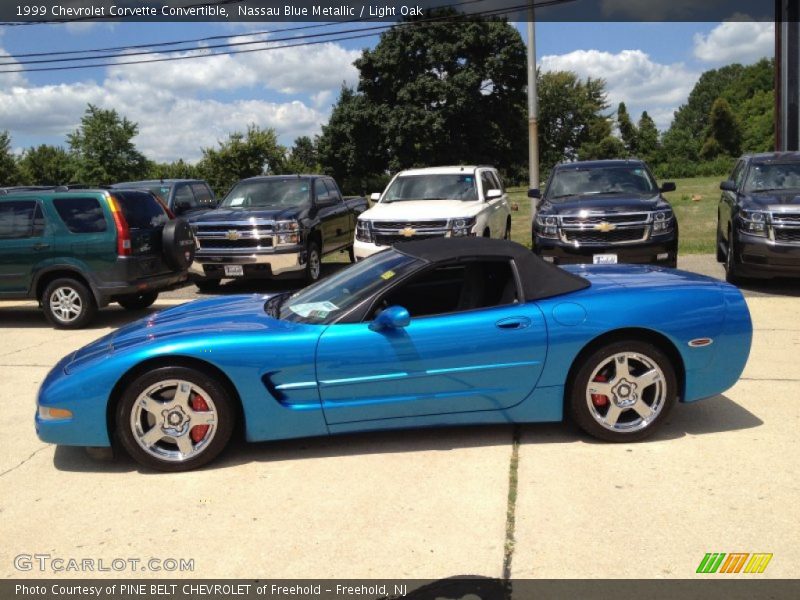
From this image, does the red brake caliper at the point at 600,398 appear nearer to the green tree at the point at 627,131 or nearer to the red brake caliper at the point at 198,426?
the red brake caliper at the point at 198,426

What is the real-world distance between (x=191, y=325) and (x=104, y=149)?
3547cm

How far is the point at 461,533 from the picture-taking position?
365 cm

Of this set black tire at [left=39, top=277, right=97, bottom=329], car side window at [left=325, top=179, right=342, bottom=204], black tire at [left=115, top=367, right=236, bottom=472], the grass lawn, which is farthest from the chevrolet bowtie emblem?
black tire at [left=115, top=367, right=236, bottom=472]

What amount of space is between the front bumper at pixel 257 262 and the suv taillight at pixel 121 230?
2467mm

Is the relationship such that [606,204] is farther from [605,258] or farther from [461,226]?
[461,226]

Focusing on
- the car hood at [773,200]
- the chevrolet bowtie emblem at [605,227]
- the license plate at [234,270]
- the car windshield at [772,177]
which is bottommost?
the license plate at [234,270]

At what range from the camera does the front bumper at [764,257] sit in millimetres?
9688

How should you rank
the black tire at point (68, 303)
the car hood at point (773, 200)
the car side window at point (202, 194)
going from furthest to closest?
the car side window at point (202, 194)
the car hood at point (773, 200)
the black tire at point (68, 303)

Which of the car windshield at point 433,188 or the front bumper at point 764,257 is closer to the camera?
the front bumper at point 764,257

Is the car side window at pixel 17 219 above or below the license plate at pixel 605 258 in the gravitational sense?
above

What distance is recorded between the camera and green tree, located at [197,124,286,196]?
123 feet

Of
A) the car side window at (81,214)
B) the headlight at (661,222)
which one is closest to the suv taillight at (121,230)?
the car side window at (81,214)

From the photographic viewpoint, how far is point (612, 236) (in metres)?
10.1

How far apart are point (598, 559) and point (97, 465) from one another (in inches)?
121
